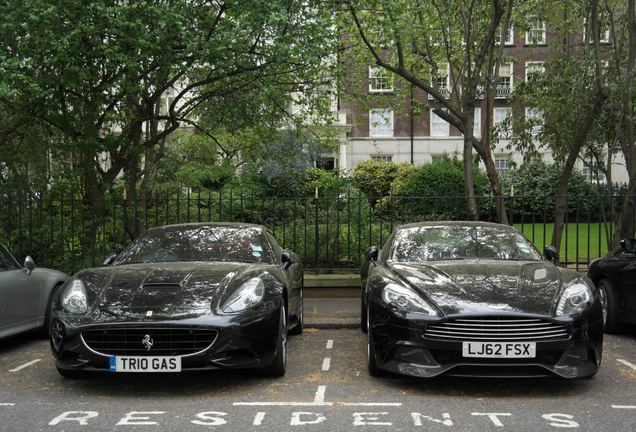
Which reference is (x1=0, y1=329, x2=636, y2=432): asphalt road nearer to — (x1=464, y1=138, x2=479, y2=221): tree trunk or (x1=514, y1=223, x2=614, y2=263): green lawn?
(x1=464, y1=138, x2=479, y2=221): tree trunk

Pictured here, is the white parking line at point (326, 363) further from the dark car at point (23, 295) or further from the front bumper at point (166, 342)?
the dark car at point (23, 295)

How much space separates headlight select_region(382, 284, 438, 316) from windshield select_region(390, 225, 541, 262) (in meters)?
1.06

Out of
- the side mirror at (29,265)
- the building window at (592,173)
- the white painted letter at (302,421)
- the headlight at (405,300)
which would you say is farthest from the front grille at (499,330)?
the building window at (592,173)

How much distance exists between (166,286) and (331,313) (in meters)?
4.19

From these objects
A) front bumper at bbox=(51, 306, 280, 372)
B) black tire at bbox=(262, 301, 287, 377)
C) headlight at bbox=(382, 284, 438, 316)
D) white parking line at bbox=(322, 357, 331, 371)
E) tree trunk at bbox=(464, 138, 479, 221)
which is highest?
tree trunk at bbox=(464, 138, 479, 221)

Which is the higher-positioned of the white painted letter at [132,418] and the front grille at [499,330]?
the front grille at [499,330]

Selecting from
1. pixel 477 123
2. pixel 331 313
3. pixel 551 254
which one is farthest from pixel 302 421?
pixel 477 123

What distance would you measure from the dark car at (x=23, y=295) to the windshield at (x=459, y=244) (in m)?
4.11

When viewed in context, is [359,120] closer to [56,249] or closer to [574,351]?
[56,249]

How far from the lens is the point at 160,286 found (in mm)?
5516

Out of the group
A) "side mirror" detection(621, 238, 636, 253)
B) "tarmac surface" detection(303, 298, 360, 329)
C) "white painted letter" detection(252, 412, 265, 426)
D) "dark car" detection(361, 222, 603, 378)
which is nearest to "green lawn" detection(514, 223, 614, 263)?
"tarmac surface" detection(303, 298, 360, 329)

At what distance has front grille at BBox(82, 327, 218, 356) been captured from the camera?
16.4 feet

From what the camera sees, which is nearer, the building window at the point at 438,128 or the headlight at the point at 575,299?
the headlight at the point at 575,299

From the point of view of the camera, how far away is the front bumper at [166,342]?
4.98 metres
